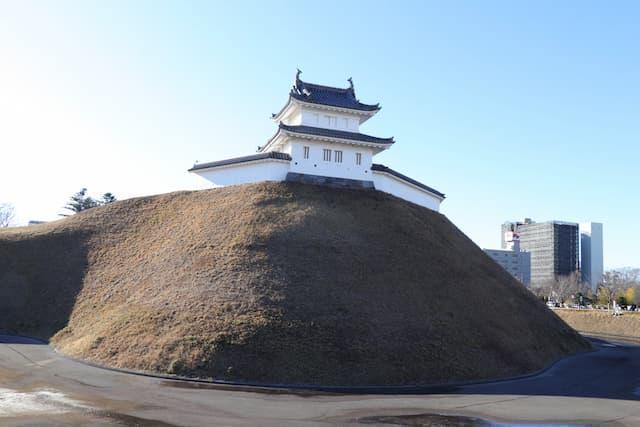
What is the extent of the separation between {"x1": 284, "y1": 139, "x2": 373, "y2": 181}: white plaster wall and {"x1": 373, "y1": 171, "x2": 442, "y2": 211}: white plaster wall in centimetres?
85

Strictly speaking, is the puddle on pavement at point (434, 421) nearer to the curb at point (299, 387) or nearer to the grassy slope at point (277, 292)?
the curb at point (299, 387)

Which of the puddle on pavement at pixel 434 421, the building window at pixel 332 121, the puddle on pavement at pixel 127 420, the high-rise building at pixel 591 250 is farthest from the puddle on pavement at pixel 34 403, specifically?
the high-rise building at pixel 591 250

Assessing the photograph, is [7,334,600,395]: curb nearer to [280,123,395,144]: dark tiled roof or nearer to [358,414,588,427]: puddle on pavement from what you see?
[358,414,588,427]: puddle on pavement

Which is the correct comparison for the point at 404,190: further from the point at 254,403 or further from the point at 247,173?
the point at 254,403

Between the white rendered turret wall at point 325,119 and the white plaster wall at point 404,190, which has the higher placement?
the white rendered turret wall at point 325,119

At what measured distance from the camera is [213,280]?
77.0ft

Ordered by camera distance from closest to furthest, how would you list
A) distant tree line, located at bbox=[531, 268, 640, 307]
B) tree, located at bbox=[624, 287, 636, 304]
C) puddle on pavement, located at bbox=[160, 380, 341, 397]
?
puddle on pavement, located at bbox=[160, 380, 341, 397] → tree, located at bbox=[624, 287, 636, 304] → distant tree line, located at bbox=[531, 268, 640, 307]

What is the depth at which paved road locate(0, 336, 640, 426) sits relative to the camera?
12047 millimetres

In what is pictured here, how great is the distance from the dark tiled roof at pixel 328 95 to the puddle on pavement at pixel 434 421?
82.2ft

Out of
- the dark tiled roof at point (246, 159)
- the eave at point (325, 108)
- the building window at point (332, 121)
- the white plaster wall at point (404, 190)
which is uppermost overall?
the eave at point (325, 108)

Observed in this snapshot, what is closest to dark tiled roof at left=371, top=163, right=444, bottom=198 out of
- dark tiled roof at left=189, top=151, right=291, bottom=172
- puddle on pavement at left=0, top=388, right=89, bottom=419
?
dark tiled roof at left=189, top=151, right=291, bottom=172

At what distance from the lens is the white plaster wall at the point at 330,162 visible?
32500mm

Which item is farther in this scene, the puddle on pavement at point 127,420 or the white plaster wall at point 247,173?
the white plaster wall at point 247,173

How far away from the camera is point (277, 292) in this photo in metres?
22.3
